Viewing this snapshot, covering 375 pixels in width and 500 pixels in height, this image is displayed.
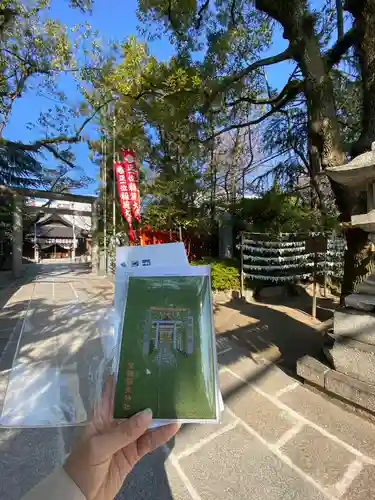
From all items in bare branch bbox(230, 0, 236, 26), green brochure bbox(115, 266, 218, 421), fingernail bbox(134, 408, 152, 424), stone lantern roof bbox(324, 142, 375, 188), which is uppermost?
bare branch bbox(230, 0, 236, 26)

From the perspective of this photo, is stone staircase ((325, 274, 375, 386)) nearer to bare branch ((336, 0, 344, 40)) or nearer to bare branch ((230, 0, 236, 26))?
bare branch ((336, 0, 344, 40))

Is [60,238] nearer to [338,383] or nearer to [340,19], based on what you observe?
[340,19]

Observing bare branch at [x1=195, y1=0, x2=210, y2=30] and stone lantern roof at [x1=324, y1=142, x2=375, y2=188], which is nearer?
stone lantern roof at [x1=324, y1=142, x2=375, y2=188]

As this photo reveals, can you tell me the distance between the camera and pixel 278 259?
24.2 feet

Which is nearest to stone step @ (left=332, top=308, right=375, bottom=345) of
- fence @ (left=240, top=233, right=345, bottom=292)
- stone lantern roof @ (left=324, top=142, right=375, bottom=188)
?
stone lantern roof @ (left=324, top=142, right=375, bottom=188)

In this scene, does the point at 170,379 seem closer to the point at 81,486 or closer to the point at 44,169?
the point at 81,486

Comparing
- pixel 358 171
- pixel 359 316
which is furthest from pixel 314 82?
pixel 359 316

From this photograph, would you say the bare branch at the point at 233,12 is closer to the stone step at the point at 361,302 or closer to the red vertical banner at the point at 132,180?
the red vertical banner at the point at 132,180

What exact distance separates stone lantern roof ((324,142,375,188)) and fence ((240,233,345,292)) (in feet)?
15.0

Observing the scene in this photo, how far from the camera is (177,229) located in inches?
382

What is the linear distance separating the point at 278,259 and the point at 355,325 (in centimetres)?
478

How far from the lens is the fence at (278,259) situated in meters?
7.32

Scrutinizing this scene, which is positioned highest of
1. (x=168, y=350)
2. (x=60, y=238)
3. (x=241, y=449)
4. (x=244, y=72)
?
(x=244, y=72)

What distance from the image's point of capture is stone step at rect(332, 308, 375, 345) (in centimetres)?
257
